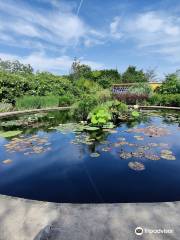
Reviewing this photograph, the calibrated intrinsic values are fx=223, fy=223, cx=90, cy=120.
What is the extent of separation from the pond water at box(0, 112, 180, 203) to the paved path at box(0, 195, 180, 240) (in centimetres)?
50

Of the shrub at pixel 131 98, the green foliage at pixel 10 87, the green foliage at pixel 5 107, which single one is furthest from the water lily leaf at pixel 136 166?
the shrub at pixel 131 98

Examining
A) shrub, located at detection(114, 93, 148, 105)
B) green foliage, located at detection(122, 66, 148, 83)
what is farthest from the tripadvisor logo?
green foliage, located at detection(122, 66, 148, 83)

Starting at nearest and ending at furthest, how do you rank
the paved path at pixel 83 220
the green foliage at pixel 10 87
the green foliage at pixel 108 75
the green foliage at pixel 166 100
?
the paved path at pixel 83 220
the green foliage at pixel 10 87
the green foliage at pixel 166 100
the green foliage at pixel 108 75

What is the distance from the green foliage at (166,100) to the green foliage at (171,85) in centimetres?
160

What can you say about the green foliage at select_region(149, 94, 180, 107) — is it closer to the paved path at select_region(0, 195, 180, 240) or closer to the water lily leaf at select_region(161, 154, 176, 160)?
the water lily leaf at select_region(161, 154, 176, 160)

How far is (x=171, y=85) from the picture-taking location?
56.3 feet

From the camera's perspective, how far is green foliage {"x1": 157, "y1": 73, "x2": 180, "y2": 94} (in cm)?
1677

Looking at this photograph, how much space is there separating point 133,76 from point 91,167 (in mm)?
30730

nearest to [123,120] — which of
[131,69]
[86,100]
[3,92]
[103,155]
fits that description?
[86,100]

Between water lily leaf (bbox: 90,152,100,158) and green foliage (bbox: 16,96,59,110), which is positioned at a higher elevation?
green foliage (bbox: 16,96,59,110)

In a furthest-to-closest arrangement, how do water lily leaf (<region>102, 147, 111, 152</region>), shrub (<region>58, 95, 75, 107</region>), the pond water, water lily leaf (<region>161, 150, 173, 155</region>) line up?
shrub (<region>58, 95, 75, 107</region>) < water lily leaf (<region>102, 147, 111, 152</region>) < water lily leaf (<region>161, 150, 173, 155</region>) < the pond water

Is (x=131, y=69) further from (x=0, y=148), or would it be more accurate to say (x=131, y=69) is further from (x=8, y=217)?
(x=8, y=217)

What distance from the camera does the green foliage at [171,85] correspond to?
55.0ft

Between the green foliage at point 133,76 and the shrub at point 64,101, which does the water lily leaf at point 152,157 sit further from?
the green foliage at point 133,76
